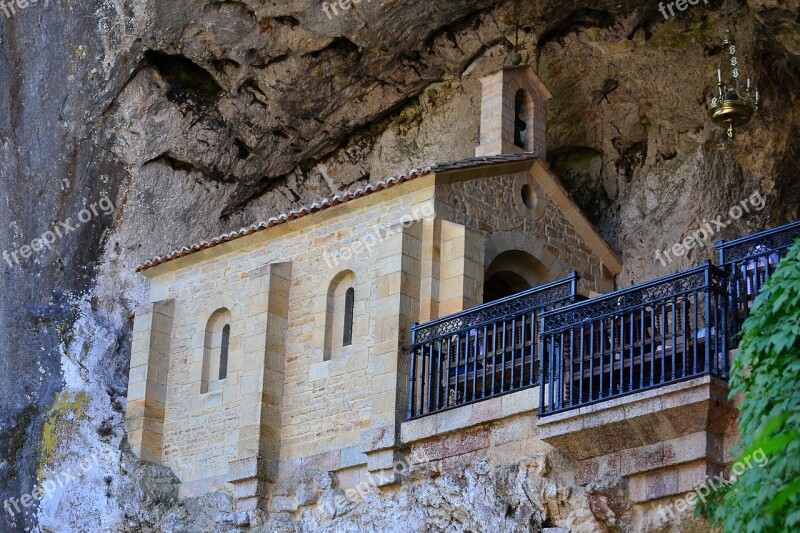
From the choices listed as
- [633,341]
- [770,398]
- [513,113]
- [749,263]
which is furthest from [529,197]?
[770,398]

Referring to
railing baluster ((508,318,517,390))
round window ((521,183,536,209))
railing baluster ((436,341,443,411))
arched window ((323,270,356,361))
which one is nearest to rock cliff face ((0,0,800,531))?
round window ((521,183,536,209))

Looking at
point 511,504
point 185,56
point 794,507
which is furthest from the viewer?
point 185,56

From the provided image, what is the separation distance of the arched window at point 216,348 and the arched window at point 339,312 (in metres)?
1.82

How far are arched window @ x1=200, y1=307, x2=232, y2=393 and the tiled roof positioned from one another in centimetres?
105

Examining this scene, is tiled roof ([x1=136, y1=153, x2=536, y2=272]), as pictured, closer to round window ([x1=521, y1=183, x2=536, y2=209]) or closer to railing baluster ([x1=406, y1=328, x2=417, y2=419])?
round window ([x1=521, y1=183, x2=536, y2=209])

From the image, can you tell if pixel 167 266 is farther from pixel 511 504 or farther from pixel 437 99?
pixel 511 504

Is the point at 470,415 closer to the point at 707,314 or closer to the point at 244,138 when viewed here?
the point at 707,314

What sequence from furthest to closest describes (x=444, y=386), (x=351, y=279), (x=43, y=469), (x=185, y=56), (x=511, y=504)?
(x=185, y=56) → (x=43, y=469) → (x=351, y=279) → (x=444, y=386) → (x=511, y=504)

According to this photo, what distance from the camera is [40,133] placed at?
2258cm

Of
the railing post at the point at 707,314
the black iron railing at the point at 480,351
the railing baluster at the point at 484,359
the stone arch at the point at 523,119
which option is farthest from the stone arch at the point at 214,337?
the railing post at the point at 707,314

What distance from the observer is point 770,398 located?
1243 centimetres

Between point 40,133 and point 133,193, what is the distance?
1724mm

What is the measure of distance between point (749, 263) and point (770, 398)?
2067mm

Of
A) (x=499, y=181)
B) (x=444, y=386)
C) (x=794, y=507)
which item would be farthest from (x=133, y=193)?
(x=794, y=507)
